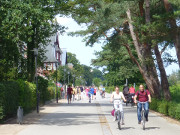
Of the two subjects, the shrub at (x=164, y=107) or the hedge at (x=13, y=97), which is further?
the shrub at (x=164, y=107)

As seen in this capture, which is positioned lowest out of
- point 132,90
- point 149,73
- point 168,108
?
point 168,108

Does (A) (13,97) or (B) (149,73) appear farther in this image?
(B) (149,73)

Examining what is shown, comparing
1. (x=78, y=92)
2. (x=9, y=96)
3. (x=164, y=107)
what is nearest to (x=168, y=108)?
(x=164, y=107)

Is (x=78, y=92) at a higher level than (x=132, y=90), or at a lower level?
higher

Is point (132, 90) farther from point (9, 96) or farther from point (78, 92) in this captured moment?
point (78, 92)

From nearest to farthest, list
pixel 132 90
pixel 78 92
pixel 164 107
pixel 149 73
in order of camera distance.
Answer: pixel 164 107 → pixel 149 73 → pixel 132 90 → pixel 78 92

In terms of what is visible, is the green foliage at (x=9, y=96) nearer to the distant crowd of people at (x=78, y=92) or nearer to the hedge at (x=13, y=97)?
the hedge at (x=13, y=97)

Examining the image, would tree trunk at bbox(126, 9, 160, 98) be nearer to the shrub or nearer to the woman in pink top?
the woman in pink top

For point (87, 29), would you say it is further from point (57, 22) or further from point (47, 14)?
point (47, 14)

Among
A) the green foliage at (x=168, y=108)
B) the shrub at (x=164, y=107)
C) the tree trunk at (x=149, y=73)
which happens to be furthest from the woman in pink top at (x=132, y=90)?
the shrub at (x=164, y=107)

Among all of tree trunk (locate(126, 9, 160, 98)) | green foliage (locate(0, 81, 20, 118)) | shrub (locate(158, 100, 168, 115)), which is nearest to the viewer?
green foliage (locate(0, 81, 20, 118))

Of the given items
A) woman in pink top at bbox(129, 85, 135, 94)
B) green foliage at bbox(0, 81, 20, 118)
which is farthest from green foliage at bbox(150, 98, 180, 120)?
green foliage at bbox(0, 81, 20, 118)

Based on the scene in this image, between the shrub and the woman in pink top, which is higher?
the woman in pink top

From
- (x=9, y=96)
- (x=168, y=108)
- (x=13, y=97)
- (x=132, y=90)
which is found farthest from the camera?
(x=132, y=90)
